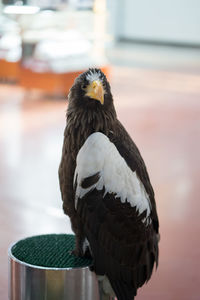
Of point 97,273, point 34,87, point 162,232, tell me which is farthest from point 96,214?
point 34,87

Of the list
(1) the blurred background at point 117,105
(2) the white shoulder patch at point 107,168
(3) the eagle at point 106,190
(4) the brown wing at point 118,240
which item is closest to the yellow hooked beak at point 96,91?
(3) the eagle at point 106,190

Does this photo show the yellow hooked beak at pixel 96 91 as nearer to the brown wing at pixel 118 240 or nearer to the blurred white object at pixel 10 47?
the brown wing at pixel 118 240

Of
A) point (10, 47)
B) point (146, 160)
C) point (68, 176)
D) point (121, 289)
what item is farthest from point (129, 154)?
point (10, 47)

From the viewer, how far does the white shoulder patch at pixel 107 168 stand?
2240 millimetres

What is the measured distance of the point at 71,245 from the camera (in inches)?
107

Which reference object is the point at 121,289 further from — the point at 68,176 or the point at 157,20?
the point at 157,20

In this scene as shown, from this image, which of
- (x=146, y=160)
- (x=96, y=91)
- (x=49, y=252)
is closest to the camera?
(x=96, y=91)

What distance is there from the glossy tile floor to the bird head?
51.2 inches

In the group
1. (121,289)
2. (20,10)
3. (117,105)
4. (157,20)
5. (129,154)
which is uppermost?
(129,154)

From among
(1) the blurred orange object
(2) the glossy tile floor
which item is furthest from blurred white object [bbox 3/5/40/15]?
(2) the glossy tile floor

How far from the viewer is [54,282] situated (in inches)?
95.1

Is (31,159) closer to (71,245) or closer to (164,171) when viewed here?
(164,171)

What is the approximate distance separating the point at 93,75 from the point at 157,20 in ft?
39.2

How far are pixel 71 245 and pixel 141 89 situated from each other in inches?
244
